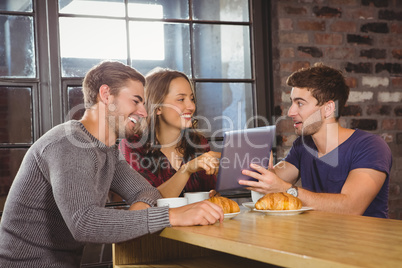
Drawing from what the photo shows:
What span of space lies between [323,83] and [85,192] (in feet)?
4.69

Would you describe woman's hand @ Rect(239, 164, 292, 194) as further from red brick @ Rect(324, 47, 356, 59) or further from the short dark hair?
red brick @ Rect(324, 47, 356, 59)

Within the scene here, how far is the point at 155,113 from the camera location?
8.26ft

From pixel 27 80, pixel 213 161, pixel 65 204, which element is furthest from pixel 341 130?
pixel 27 80

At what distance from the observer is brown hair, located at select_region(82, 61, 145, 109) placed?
1835 mm

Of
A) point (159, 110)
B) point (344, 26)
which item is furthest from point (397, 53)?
point (159, 110)

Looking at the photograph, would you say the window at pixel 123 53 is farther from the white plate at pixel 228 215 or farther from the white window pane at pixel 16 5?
the white plate at pixel 228 215

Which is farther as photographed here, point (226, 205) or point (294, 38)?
point (294, 38)

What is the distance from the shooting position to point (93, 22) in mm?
2777

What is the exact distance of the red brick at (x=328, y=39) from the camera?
10.2 ft

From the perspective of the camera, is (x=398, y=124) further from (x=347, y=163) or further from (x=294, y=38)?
(x=347, y=163)

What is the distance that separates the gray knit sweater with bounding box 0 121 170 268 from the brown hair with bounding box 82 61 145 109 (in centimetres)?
17

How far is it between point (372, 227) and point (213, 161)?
86cm

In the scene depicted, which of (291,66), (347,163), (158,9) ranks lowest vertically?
(347,163)

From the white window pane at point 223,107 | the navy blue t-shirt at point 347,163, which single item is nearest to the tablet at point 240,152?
the navy blue t-shirt at point 347,163
